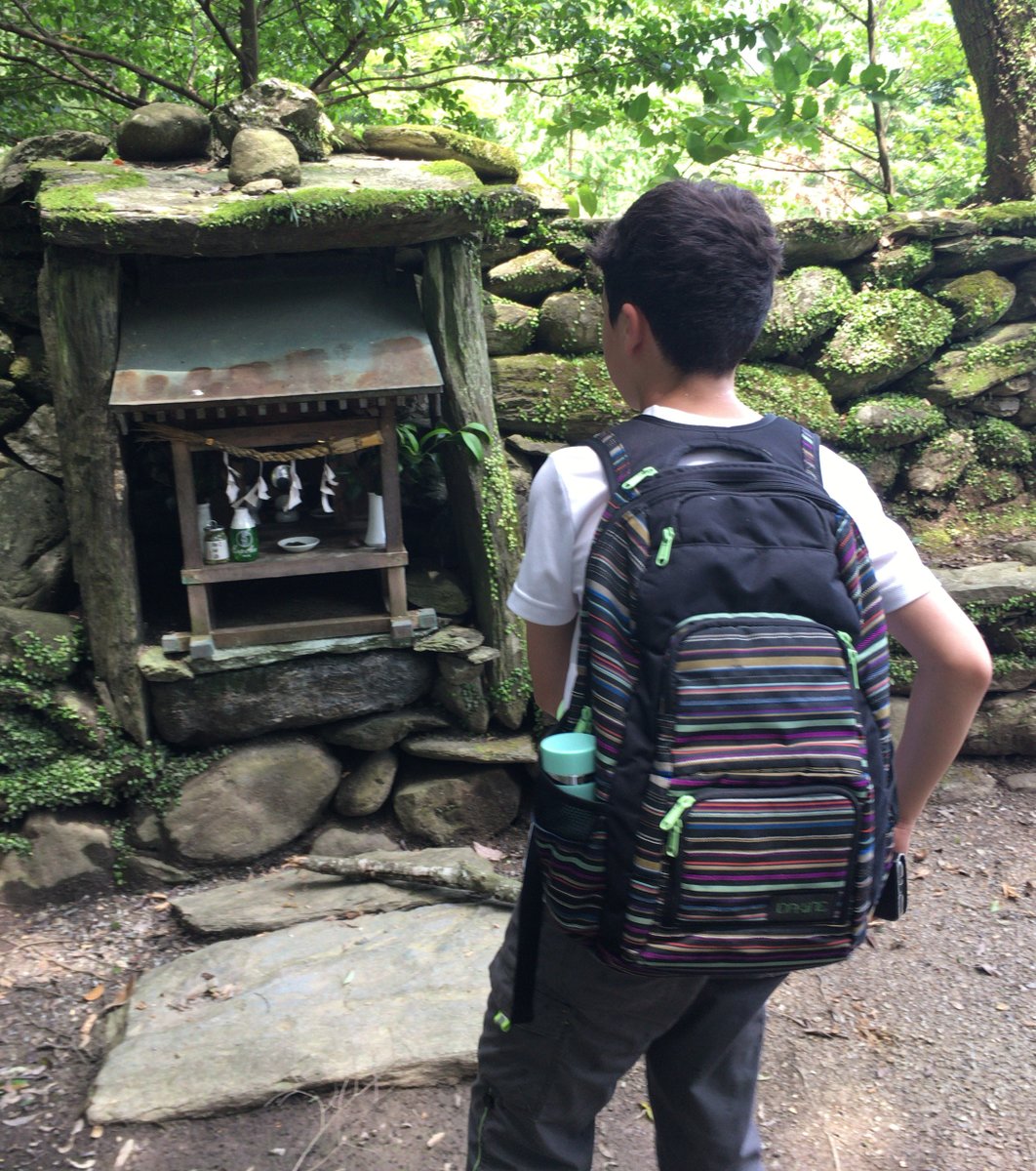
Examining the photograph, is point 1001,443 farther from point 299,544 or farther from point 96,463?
point 96,463

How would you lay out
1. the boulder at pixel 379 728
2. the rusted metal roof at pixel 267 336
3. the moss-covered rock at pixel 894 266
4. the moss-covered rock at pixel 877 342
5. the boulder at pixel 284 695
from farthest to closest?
the moss-covered rock at pixel 894 266
the moss-covered rock at pixel 877 342
the boulder at pixel 379 728
the boulder at pixel 284 695
the rusted metal roof at pixel 267 336

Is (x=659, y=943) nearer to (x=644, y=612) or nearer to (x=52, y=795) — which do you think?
(x=644, y=612)

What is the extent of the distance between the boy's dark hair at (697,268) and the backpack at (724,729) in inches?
7.0

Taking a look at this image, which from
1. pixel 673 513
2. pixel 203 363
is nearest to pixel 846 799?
pixel 673 513

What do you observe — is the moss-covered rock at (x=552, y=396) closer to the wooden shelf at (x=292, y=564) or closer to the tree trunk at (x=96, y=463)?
the wooden shelf at (x=292, y=564)

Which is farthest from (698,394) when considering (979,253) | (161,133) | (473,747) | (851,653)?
(979,253)

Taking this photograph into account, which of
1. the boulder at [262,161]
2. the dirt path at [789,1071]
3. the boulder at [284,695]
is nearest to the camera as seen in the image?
the dirt path at [789,1071]

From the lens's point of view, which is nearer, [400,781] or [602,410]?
[400,781]

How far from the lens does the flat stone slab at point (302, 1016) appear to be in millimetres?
2725

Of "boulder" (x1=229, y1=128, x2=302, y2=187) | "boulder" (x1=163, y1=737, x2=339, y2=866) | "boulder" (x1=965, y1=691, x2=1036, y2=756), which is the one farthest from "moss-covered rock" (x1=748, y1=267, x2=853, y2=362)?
"boulder" (x1=163, y1=737, x2=339, y2=866)

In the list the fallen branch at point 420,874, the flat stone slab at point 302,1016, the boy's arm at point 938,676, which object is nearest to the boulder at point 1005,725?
the fallen branch at point 420,874

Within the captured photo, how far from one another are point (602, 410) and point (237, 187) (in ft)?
6.31

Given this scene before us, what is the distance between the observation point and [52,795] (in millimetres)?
3578

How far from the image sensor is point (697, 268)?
137cm
